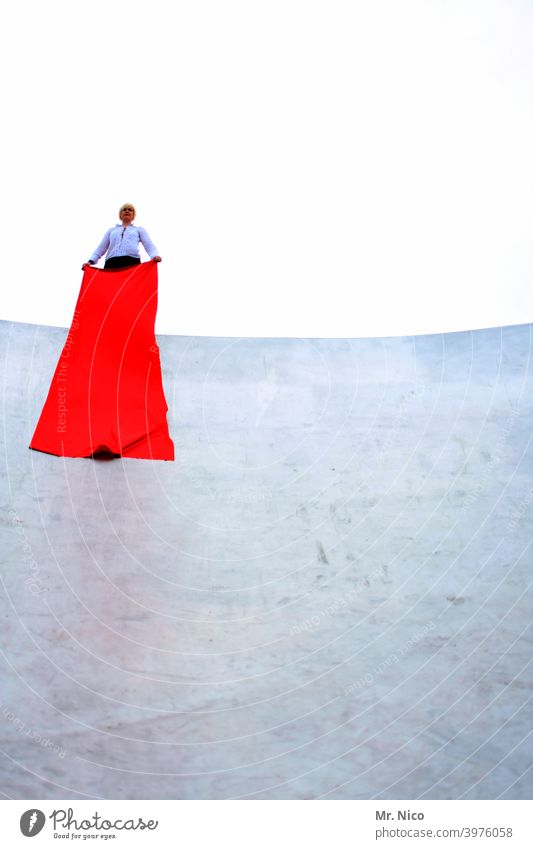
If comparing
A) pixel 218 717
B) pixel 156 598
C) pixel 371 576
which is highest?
pixel 371 576

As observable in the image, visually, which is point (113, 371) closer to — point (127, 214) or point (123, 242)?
point (123, 242)

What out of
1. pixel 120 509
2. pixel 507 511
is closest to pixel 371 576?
pixel 507 511

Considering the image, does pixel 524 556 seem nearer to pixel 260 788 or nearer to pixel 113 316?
pixel 260 788

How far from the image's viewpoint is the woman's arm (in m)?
5.21

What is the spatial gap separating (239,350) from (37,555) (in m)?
2.10

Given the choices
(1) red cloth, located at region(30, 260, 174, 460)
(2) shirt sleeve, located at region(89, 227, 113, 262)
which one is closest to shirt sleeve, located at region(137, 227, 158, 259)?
(1) red cloth, located at region(30, 260, 174, 460)

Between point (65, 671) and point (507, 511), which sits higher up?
point (507, 511)

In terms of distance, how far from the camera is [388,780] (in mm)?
3855

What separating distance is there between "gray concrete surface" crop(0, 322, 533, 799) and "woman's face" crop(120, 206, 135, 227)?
0.90 meters

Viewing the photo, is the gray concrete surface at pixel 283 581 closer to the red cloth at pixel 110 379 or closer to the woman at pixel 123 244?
the red cloth at pixel 110 379

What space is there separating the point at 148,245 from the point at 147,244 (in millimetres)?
17

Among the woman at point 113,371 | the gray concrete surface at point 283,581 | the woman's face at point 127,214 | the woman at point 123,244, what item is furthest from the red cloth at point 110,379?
the woman's face at point 127,214

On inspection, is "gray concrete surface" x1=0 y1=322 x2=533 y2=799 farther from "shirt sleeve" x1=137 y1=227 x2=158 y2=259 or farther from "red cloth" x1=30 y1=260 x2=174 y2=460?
"shirt sleeve" x1=137 y1=227 x2=158 y2=259

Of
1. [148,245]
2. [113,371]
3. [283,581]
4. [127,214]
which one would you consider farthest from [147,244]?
[283,581]
